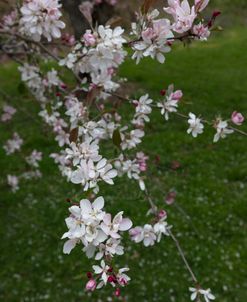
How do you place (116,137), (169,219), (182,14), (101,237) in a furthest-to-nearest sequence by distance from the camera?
1. (169,219)
2. (116,137)
3. (182,14)
4. (101,237)

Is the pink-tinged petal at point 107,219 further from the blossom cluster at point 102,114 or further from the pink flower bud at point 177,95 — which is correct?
the pink flower bud at point 177,95

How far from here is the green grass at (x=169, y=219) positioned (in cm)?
429

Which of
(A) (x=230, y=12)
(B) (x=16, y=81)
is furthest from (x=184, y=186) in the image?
(A) (x=230, y=12)

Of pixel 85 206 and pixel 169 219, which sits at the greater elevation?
pixel 85 206

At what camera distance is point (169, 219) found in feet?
16.8

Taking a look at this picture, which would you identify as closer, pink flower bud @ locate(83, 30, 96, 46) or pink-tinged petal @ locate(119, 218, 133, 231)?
pink-tinged petal @ locate(119, 218, 133, 231)

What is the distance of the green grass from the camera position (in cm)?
Answer: 429

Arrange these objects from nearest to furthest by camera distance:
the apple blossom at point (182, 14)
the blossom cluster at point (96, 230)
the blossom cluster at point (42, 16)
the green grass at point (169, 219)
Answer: the blossom cluster at point (96, 230) → the apple blossom at point (182, 14) → the blossom cluster at point (42, 16) → the green grass at point (169, 219)

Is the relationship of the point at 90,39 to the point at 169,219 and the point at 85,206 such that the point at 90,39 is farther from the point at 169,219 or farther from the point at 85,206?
the point at 169,219

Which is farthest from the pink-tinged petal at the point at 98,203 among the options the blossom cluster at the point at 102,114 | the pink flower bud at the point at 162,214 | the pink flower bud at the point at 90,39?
the pink flower bud at the point at 162,214

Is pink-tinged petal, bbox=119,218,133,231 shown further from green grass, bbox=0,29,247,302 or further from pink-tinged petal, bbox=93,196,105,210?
green grass, bbox=0,29,247,302

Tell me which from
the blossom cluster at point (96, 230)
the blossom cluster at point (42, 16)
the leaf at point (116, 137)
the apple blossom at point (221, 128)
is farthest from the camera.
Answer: the apple blossom at point (221, 128)

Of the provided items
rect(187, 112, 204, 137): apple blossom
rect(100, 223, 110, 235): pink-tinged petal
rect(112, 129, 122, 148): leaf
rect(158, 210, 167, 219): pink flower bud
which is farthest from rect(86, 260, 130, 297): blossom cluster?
rect(187, 112, 204, 137): apple blossom

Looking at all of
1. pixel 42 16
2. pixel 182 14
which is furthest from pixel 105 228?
pixel 42 16
